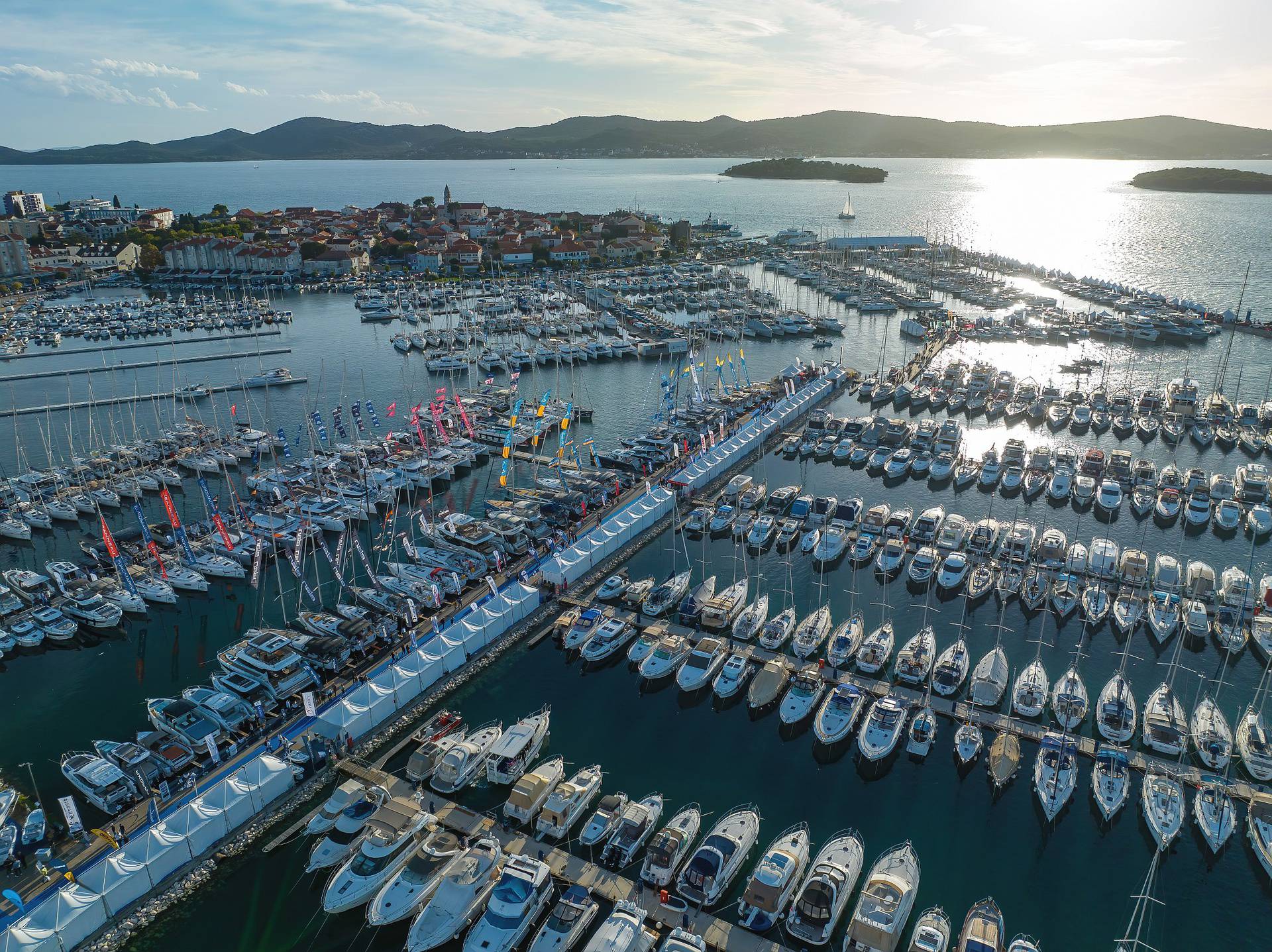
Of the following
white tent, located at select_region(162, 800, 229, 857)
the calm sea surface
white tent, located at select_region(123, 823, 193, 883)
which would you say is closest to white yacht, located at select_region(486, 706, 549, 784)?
the calm sea surface

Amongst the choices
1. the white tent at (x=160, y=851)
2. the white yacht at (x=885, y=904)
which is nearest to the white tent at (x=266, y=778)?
the white tent at (x=160, y=851)

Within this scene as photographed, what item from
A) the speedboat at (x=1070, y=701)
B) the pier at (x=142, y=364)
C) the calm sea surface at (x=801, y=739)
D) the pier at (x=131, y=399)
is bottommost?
the calm sea surface at (x=801, y=739)

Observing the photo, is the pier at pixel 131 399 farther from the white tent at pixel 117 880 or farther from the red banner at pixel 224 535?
the white tent at pixel 117 880

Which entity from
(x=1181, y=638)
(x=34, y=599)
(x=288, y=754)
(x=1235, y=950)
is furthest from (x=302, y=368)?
(x=1235, y=950)

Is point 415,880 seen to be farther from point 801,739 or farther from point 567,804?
point 801,739

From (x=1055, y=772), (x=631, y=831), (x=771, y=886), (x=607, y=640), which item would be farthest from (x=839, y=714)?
(x=607, y=640)

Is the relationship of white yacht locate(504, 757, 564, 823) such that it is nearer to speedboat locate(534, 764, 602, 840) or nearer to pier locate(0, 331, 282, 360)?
speedboat locate(534, 764, 602, 840)

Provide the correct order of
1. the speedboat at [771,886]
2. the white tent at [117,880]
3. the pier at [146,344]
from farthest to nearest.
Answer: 1. the pier at [146,344]
2. the white tent at [117,880]
3. the speedboat at [771,886]
